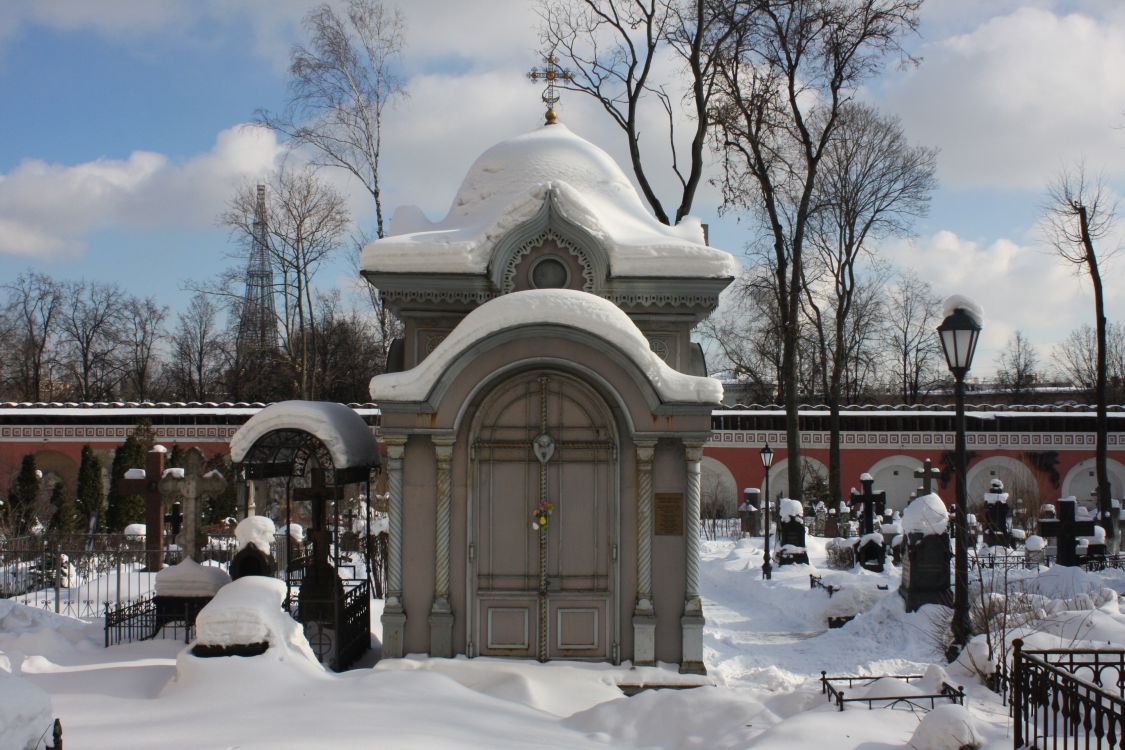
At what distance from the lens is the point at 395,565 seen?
930 cm

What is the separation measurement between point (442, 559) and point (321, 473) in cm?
315

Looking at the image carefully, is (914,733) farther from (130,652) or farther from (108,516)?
(108,516)

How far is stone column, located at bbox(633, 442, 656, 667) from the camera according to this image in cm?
911

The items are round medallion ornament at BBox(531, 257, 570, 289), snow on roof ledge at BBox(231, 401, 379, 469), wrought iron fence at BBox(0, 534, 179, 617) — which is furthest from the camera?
wrought iron fence at BBox(0, 534, 179, 617)

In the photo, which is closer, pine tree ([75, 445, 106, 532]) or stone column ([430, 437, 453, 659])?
stone column ([430, 437, 453, 659])

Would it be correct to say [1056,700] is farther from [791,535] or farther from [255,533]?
[791,535]

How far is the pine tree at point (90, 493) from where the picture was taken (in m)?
25.2

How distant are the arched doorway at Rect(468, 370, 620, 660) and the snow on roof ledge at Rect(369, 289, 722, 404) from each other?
2.21ft

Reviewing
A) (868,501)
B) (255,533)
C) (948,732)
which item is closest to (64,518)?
(255,533)

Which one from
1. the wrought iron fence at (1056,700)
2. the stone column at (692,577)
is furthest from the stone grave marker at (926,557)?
the wrought iron fence at (1056,700)

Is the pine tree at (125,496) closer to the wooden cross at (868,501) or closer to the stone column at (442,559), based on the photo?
the stone column at (442,559)

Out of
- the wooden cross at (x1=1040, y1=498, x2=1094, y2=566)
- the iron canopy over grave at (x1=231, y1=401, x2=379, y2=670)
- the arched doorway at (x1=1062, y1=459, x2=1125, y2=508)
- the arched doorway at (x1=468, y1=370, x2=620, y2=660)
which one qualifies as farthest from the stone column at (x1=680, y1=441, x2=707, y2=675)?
the arched doorway at (x1=1062, y1=459, x2=1125, y2=508)

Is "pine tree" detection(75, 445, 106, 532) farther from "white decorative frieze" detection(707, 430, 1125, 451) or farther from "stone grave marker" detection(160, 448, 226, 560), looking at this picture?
"white decorative frieze" detection(707, 430, 1125, 451)

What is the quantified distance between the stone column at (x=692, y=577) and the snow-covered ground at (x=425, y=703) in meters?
0.29
